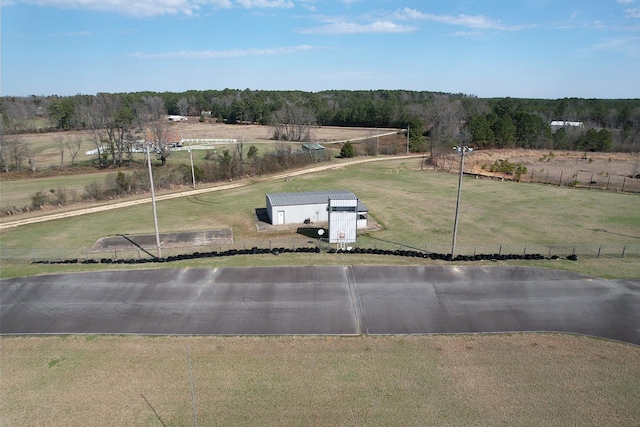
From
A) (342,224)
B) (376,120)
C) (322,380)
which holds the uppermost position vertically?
(376,120)

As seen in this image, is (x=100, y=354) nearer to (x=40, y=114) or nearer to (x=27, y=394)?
(x=27, y=394)

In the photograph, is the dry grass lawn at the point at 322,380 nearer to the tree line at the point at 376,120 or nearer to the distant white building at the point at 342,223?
the distant white building at the point at 342,223

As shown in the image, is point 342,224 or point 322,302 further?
point 342,224

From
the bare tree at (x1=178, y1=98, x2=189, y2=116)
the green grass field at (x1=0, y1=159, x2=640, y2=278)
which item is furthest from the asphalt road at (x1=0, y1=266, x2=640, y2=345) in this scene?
the bare tree at (x1=178, y1=98, x2=189, y2=116)

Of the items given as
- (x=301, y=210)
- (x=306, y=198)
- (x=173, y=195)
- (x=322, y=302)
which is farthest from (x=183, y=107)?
(x=322, y=302)

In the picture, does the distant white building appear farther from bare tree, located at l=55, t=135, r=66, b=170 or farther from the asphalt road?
bare tree, located at l=55, t=135, r=66, b=170

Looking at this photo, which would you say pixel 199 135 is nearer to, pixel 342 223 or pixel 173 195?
pixel 173 195
